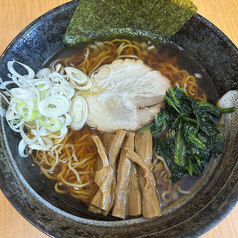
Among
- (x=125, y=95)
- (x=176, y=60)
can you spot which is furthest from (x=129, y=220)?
(x=176, y=60)

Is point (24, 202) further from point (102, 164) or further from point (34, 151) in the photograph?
point (102, 164)

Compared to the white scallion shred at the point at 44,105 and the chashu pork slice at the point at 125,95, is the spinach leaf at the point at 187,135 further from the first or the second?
the white scallion shred at the point at 44,105

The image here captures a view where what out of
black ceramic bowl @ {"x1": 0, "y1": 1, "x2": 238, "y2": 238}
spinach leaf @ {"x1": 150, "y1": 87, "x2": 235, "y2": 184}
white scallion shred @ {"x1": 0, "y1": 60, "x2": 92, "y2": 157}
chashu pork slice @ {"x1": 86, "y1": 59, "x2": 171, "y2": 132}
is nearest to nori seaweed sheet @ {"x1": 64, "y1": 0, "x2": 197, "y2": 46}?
black ceramic bowl @ {"x1": 0, "y1": 1, "x2": 238, "y2": 238}

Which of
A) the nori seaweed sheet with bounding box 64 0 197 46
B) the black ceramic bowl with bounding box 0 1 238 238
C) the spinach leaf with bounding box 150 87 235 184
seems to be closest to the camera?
the black ceramic bowl with bounding box 0 1 238 238

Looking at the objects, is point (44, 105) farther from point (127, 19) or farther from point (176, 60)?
point (176, 60)

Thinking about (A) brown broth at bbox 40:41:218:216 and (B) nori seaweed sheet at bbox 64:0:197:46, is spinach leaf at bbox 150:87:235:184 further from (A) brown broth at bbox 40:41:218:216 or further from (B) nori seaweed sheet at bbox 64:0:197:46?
(B) nori seaweed sheet at bbox 64:0:197:46

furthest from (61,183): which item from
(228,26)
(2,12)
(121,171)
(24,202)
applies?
(228,26)

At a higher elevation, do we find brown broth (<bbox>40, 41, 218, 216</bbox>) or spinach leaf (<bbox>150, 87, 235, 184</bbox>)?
brown broth (<bbox>40, 41, 218, 216</bbox>)
